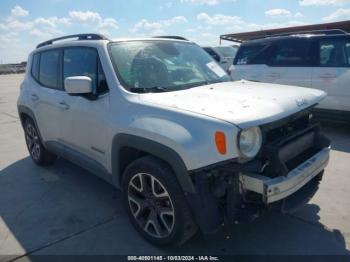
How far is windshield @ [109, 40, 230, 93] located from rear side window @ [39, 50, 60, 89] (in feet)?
4.08

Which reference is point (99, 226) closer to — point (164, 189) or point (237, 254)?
point (164, 189)

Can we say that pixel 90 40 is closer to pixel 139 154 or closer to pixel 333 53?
pixel 139 154

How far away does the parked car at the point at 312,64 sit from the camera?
6289mm

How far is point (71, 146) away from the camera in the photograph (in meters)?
4.05

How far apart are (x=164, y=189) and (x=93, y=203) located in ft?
4.91

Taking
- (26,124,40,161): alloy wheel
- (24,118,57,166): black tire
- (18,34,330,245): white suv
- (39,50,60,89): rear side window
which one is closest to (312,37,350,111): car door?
(18,34,330,245): white suv

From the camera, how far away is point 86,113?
11.6 feet

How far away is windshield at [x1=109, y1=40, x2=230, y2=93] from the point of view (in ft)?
10.7

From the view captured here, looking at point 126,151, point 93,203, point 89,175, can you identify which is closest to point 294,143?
point 126,151

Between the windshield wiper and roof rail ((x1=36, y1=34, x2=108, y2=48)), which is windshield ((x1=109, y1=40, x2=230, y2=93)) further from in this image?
roof rail ((x1=36, y1=34, x2=108, y2=48))

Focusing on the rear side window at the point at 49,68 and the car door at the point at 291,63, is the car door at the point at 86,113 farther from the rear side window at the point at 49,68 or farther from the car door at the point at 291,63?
the car door at the point at 291,63

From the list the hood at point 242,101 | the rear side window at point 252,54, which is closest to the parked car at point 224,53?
the rear side window at point 252,54

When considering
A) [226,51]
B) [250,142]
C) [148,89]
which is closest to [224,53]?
[226,51]

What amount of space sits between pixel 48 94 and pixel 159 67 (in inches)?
69.0
